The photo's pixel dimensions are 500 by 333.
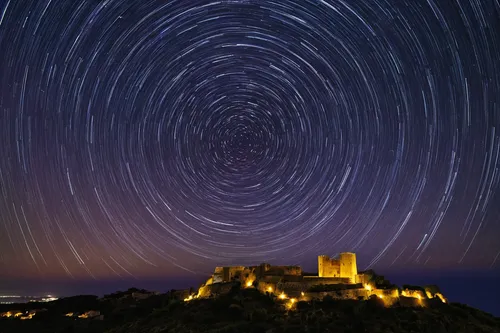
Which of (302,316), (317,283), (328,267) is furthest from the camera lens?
(328,267)

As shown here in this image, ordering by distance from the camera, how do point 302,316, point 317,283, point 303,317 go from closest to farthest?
point 303,317 → point 302,316 → point 317,283

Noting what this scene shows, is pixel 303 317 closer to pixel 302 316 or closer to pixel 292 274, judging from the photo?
pixel 302 316

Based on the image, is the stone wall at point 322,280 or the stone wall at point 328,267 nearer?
the stone wall at point 322,280

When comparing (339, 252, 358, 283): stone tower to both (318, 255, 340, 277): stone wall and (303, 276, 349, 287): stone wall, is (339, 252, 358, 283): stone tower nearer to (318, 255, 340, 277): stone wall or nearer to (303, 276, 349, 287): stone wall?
(318, 255, 340, 277): stone wall

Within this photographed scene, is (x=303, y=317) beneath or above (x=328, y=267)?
beneath

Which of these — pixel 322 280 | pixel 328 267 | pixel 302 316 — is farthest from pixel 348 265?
pixel 302 316

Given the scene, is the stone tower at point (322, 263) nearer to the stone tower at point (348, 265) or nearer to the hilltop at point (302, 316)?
the stone tower at point (348, 265)

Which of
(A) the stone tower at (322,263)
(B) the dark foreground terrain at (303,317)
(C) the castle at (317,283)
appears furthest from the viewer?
(A) the stone tower at (322,263)

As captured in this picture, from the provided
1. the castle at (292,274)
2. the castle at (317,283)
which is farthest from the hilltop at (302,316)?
the castle at (292,274)
